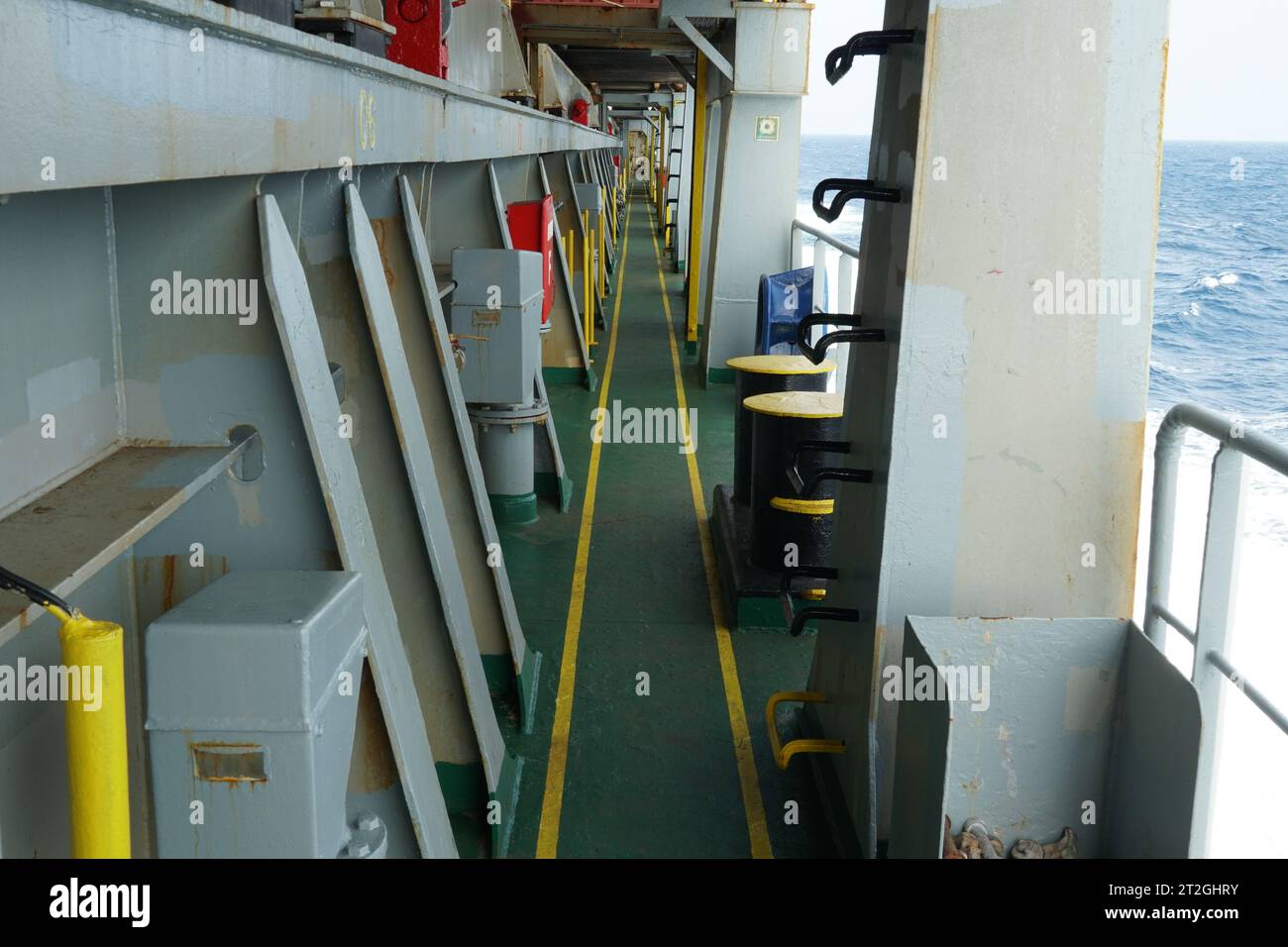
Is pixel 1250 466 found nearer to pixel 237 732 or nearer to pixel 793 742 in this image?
pixel 793 742

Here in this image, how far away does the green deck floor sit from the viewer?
476 cm

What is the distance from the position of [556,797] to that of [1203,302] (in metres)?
32.9

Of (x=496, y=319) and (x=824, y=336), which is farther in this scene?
(x=496, y=319)

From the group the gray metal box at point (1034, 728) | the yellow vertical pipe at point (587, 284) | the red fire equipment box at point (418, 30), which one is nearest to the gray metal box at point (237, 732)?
the gray metal box at point (1034, 728)

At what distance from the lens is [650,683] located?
6086 mm

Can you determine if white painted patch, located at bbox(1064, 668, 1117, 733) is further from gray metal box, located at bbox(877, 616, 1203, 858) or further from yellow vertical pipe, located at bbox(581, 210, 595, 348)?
yellow vertical pipe, located at bbox(581, 210, 595, 348)

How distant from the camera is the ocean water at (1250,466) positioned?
8398mm

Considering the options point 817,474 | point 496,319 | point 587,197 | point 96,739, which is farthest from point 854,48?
point 587,197

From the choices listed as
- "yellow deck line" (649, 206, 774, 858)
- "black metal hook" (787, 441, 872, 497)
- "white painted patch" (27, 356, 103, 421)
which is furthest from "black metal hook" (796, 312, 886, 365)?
"white painted patch" (27, 356, 103, 421)

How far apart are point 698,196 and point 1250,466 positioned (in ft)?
44.4

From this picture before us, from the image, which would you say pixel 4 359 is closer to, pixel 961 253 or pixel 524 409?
pixel 961 253

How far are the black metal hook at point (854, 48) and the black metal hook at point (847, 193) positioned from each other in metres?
0.37

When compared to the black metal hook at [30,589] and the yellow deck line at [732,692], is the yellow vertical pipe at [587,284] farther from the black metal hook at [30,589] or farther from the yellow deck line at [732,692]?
the black metal hook at [30,589]

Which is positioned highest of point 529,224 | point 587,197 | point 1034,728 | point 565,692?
point 587,197
